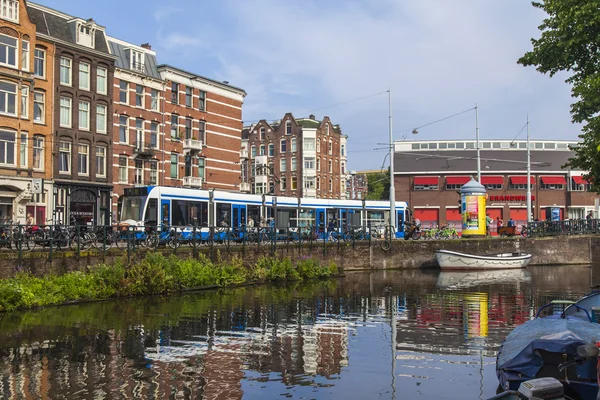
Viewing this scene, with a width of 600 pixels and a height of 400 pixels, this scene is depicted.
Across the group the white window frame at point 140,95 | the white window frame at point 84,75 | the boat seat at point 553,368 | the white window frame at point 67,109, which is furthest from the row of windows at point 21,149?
the boat seat at point 553,368

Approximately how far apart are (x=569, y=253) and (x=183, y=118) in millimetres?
30123

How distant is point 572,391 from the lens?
766cm

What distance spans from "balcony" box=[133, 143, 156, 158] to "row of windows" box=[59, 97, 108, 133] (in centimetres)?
344

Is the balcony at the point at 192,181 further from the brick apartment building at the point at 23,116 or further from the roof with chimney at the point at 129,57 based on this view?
the brick apartment building at the point at 23,116

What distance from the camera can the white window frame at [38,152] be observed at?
35469mm

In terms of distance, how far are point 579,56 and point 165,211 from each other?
19.1 metres

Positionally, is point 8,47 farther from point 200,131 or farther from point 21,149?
point 200,131

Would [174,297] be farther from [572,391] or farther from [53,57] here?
[53,57]

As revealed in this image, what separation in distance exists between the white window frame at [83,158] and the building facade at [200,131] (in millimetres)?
7351

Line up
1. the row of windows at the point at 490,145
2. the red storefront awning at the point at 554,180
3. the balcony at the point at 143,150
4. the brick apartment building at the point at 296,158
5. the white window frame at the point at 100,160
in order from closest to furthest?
the white window frame at the point at 100,160
the balcony at the point at 143,150
the red storefront awning at the point at 554,180
the brick apartment building at the point at 296,158
the row of windows at the point at 490,145

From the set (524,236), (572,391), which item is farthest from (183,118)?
(572,391)

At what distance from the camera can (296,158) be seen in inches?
2859

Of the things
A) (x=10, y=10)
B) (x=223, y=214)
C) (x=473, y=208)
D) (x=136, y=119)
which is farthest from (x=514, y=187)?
(x=10, y=10)

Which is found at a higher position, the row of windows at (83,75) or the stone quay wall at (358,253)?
the row of windows at (83,75)
